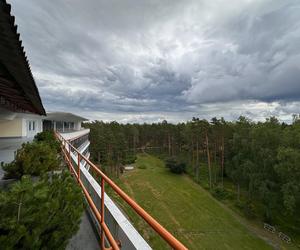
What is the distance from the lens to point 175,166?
135 ft

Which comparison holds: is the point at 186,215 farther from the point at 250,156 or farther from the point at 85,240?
the point at 85,240

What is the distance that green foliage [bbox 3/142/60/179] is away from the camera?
6.34m

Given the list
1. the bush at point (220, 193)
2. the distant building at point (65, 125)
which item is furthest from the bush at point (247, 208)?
the distant building at point (65, 125)

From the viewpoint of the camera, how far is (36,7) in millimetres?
6047

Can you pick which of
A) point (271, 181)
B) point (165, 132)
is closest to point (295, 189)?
point (271, 181)

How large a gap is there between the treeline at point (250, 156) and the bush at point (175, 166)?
210 centimetres

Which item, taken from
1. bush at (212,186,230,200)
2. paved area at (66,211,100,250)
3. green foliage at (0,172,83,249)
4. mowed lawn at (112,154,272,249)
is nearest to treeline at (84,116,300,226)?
bush at (212,186,230,200)

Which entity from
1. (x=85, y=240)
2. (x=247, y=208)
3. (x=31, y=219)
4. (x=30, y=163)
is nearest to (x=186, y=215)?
(x=247, y=208)

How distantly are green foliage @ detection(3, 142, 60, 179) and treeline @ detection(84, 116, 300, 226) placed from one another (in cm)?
2165

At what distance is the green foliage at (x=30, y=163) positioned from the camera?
6345mm

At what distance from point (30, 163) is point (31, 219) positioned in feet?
16.3

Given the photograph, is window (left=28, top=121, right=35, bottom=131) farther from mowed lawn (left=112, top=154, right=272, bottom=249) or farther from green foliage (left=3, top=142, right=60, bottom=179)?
green foliage (left=3, top=142, right=60, bottom=179)

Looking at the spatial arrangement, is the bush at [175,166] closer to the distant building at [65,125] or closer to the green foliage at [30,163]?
the distant building at [65,125]

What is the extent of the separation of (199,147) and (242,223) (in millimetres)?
23634
